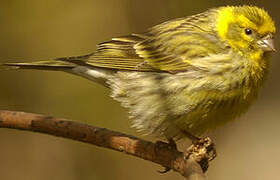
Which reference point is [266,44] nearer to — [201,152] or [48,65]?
[201,152]

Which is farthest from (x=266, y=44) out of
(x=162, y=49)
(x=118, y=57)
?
(x=118, y=57)

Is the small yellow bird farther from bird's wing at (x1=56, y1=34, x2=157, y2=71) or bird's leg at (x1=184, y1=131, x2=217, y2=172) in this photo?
bird's leg at (x1=184, y1=131, x2=217, y2=172)

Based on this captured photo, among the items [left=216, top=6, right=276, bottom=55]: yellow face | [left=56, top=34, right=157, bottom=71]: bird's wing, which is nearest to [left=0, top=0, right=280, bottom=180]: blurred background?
[left=56, top=34, right=157, bottom=71]: bird's wing

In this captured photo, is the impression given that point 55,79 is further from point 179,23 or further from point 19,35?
point 179,23

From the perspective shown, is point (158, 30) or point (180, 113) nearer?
point (180, 113)

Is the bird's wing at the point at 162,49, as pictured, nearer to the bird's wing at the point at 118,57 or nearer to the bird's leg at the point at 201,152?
the bird's wing at the point at 118,57

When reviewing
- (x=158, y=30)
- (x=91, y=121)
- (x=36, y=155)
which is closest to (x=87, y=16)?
(x=91, y=121)

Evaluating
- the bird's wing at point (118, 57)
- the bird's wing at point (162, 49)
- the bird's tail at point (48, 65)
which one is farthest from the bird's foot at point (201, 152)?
the bird's tail at point (48, 65)
